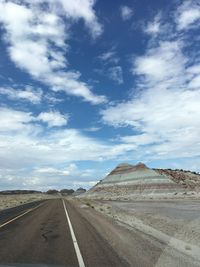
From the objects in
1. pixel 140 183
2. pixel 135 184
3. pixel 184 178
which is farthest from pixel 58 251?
pixel 184 178

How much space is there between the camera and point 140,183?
463 ft

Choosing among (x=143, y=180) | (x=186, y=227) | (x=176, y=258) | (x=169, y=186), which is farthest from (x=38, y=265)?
(x=143, y=180)

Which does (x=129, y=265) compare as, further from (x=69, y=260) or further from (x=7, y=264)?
(x=7, y=264)

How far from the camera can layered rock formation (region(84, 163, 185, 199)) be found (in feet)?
415

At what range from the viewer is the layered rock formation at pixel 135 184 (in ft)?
415

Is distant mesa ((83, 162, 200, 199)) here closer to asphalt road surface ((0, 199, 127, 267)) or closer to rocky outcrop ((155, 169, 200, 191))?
rocky outcrop ((155, 169, 200, 191))

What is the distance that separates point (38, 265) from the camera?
966 cm

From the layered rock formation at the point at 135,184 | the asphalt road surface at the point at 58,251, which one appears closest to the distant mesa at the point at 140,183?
the layered rock formation at the point at 135,184

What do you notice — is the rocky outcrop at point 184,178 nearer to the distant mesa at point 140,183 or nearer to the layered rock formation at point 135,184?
the distant mesa at point 140,183

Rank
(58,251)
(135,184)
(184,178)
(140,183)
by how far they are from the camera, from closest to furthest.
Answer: (58,251)
(140,183)
(135,184)
(184,178)

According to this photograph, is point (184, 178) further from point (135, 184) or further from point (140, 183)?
point (135, 184)

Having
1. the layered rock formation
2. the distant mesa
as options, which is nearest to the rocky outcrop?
the distant mesa

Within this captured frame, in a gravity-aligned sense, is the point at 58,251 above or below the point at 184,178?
below

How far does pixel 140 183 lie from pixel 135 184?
2.37m
